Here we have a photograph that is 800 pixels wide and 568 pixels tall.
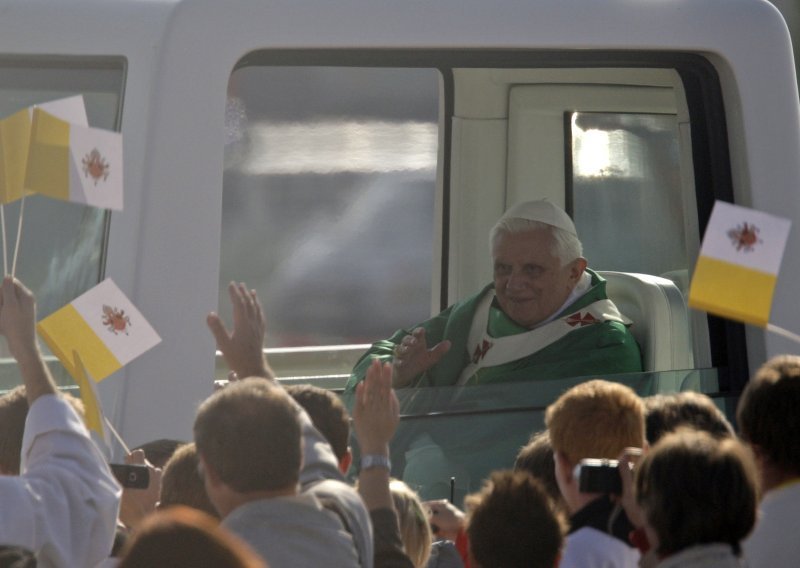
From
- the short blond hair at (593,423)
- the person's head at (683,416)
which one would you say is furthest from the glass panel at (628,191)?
the short blond hair at (593,423)

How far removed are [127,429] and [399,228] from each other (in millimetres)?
5147

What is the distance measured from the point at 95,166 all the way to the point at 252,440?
27.3 inches

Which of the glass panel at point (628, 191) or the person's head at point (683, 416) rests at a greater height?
the glass panel at point (628, 191)

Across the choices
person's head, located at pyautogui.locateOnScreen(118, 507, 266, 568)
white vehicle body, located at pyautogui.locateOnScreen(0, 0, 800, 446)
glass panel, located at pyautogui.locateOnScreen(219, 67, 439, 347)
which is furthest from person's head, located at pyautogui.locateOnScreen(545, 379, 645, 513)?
glass panel, located at pyautogui.locateOnScreen(219, 67, 439, 347)

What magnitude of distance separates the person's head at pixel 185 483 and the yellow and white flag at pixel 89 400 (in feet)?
0.56

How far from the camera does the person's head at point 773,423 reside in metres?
2.46

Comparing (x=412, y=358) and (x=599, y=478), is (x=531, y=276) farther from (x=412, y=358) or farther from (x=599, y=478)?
(x=599, y=478)

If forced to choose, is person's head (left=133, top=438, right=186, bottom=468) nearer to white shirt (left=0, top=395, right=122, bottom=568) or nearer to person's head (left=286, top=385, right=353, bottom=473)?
person's head (left=286, top=385, right=353, bottom=473)

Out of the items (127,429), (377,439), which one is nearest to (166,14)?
(127,429)

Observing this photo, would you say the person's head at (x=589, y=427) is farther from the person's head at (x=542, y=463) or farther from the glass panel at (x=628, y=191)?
the glass panel at (x=628, y=191)

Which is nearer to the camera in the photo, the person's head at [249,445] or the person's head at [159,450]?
the person's head at [249,445]

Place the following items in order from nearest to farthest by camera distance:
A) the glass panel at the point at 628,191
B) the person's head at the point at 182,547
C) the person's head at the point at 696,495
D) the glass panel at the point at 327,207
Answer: the person's head at the point at 182,547 < the person's head at the point at 696,495 < the glass panel at the point at 628,191 < the glass panel at the point at 327,207

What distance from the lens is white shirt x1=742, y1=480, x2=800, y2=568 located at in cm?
236

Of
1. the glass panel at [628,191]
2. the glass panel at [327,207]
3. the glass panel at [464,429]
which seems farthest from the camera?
the glass panel at [327,207]
